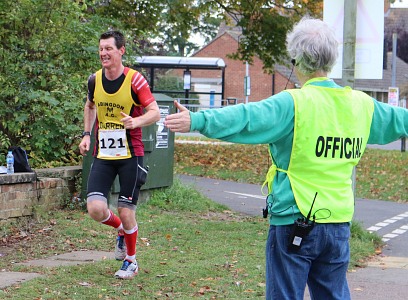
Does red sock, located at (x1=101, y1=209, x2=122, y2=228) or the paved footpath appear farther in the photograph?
red sock, located at (x1=101, y1=209, x2=122, y2=228)

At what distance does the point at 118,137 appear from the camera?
23.1ft

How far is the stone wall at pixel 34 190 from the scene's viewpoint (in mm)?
9297

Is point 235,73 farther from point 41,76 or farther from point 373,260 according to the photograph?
point 373,260

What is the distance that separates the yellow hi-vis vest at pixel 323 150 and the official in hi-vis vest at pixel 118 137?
3.01 metres

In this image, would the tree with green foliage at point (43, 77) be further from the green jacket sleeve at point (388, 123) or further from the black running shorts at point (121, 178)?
the green jacket sleeve at point (388, 123)

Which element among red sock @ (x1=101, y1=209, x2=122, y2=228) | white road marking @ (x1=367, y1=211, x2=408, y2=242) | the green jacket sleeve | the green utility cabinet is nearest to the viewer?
the green jacket sleeve

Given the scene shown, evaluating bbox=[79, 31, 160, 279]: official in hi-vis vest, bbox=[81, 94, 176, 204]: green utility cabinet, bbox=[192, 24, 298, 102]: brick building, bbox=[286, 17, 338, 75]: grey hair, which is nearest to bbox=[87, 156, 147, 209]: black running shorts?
bbox=[79, 31, 160, 279]: official in hi-vis vest

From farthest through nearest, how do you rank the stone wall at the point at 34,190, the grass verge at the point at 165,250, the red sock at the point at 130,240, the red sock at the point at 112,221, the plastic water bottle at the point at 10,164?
the plastic water bottle at the point at 10,164 → the stone wall at the point at 34,190 → the red sock at the point at 112,221 → the red sock at the point at 130,240 → the grass verge at the point at 165,250

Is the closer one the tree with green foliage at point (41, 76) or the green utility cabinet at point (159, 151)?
the tree with green foliage at point (41, 76)

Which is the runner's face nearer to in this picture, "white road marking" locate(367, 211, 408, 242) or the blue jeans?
the blue jeans

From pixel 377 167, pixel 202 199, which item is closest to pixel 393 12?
pixel 377 167

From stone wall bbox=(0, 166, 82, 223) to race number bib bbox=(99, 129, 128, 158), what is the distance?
2.54 metres

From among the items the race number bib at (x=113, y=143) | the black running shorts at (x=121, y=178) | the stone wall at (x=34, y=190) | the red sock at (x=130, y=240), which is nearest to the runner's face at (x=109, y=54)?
the race number bib at (x=113, y=143)

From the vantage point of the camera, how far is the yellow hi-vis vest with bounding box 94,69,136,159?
698cm
